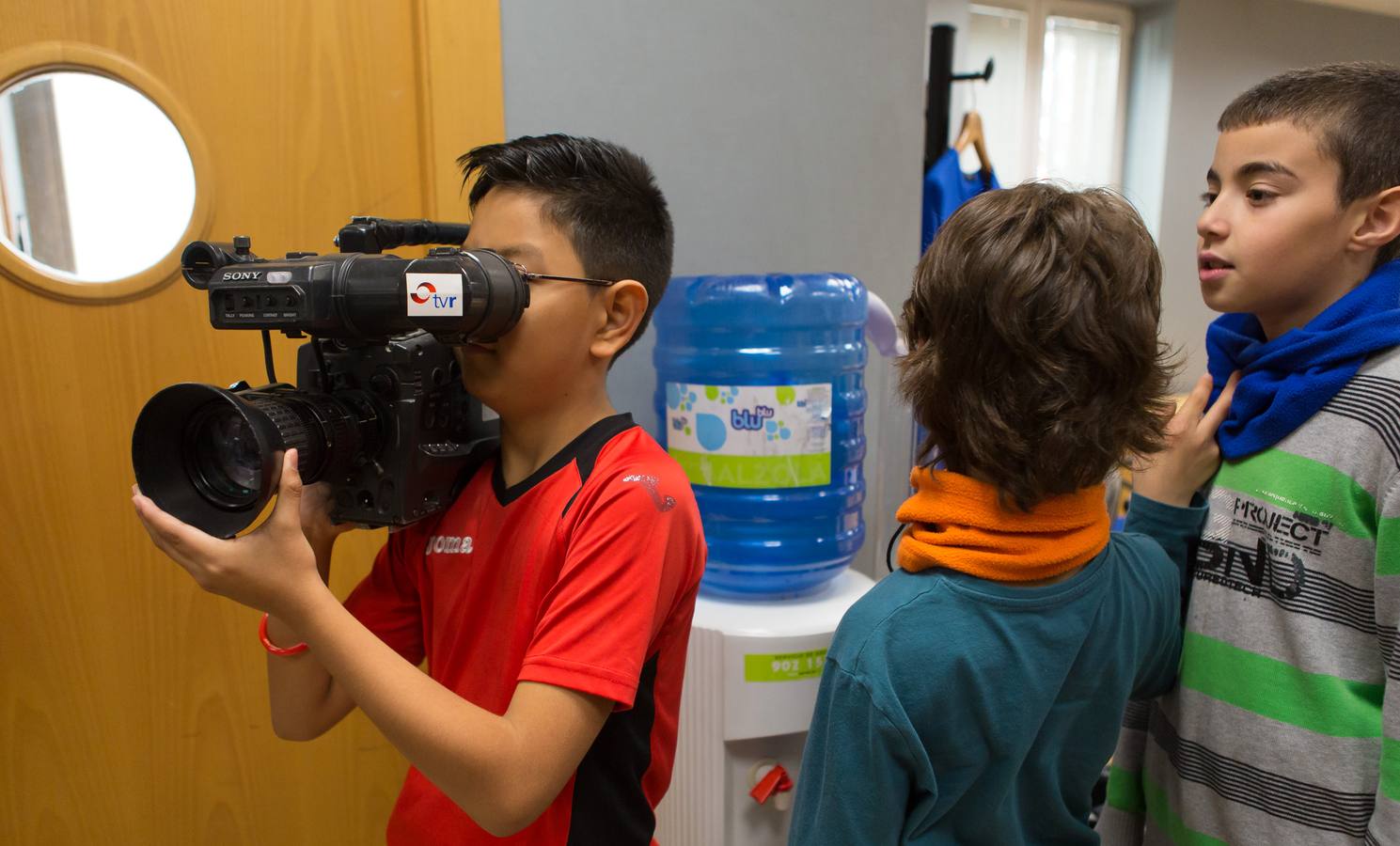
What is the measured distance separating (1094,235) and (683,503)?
1.43ft

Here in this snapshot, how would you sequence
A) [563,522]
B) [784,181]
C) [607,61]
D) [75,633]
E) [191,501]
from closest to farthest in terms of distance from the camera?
1. [191,501]
2. [563,522]
3. [75,633]
4. [607,61]
5. [784,181]

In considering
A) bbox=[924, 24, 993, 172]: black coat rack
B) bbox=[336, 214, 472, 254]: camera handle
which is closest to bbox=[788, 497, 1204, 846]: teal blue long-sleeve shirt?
bbox=[336, 214, 472, 254]: camera handle

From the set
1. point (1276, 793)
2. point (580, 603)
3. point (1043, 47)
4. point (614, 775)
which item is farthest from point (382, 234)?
point (1043, 47)

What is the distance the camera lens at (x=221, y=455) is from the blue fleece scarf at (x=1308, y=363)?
959mm

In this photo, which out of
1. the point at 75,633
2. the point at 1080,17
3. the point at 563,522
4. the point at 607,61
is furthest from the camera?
the point at 1080,17

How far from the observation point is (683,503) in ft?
2.64

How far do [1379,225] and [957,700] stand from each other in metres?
0.66

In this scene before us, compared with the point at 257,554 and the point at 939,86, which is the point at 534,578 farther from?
the point at 939,86

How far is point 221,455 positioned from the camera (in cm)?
70

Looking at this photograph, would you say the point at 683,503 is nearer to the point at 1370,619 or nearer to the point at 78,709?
the point at 1370,619

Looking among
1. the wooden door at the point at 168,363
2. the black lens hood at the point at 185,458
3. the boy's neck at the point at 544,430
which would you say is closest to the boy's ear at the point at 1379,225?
the boy's neck at the point at 544,430

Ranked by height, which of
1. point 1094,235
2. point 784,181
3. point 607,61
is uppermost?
point 607,61

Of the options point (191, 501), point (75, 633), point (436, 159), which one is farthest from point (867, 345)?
point (75, 633)

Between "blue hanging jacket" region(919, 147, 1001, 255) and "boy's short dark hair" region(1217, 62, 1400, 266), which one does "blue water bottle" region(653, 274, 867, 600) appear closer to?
"boy's short dark hair" region(1217, 62, 1400, 266)
